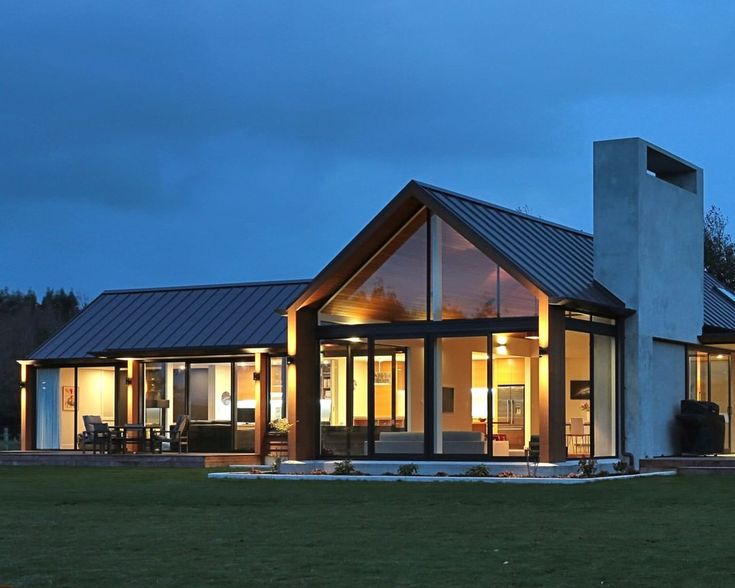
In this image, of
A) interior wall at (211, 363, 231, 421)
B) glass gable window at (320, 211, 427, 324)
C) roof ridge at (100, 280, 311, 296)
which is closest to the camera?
glass gable window at (320, 211, 427, 324)

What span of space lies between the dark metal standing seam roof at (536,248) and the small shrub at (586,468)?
98.9 inches

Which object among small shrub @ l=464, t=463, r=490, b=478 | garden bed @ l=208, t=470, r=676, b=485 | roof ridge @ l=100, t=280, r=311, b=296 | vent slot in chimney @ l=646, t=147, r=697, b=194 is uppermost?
vent slot in chimney @ l=646, t=147, r=697, b=194

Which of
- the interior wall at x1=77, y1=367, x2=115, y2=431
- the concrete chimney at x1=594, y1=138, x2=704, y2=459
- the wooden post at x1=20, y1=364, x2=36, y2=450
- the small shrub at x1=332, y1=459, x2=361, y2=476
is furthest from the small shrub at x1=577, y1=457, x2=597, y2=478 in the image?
the wooden post at x1=20, y1=364, x2=36, y2=450

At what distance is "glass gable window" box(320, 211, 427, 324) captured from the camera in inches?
863

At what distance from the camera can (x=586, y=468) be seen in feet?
64.8

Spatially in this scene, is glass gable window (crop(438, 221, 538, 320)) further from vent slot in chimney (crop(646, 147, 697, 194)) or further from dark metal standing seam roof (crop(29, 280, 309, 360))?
dark metal standing seam roof (crop(29, 280, 309, 360))

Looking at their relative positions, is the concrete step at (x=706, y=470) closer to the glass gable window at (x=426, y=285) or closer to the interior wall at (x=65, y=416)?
the glass gable window at (x=426, y=285)

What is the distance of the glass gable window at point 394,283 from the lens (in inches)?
863

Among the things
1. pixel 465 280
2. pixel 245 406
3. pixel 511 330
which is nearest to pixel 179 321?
pixel 245 406

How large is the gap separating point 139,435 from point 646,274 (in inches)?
482

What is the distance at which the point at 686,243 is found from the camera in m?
24.7

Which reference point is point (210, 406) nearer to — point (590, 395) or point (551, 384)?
point (590, 395)

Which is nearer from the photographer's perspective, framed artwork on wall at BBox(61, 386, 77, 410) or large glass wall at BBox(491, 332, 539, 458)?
large glass wall at BBox(491, 332, 539, 458)

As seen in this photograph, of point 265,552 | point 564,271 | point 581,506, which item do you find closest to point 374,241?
point 564,271
